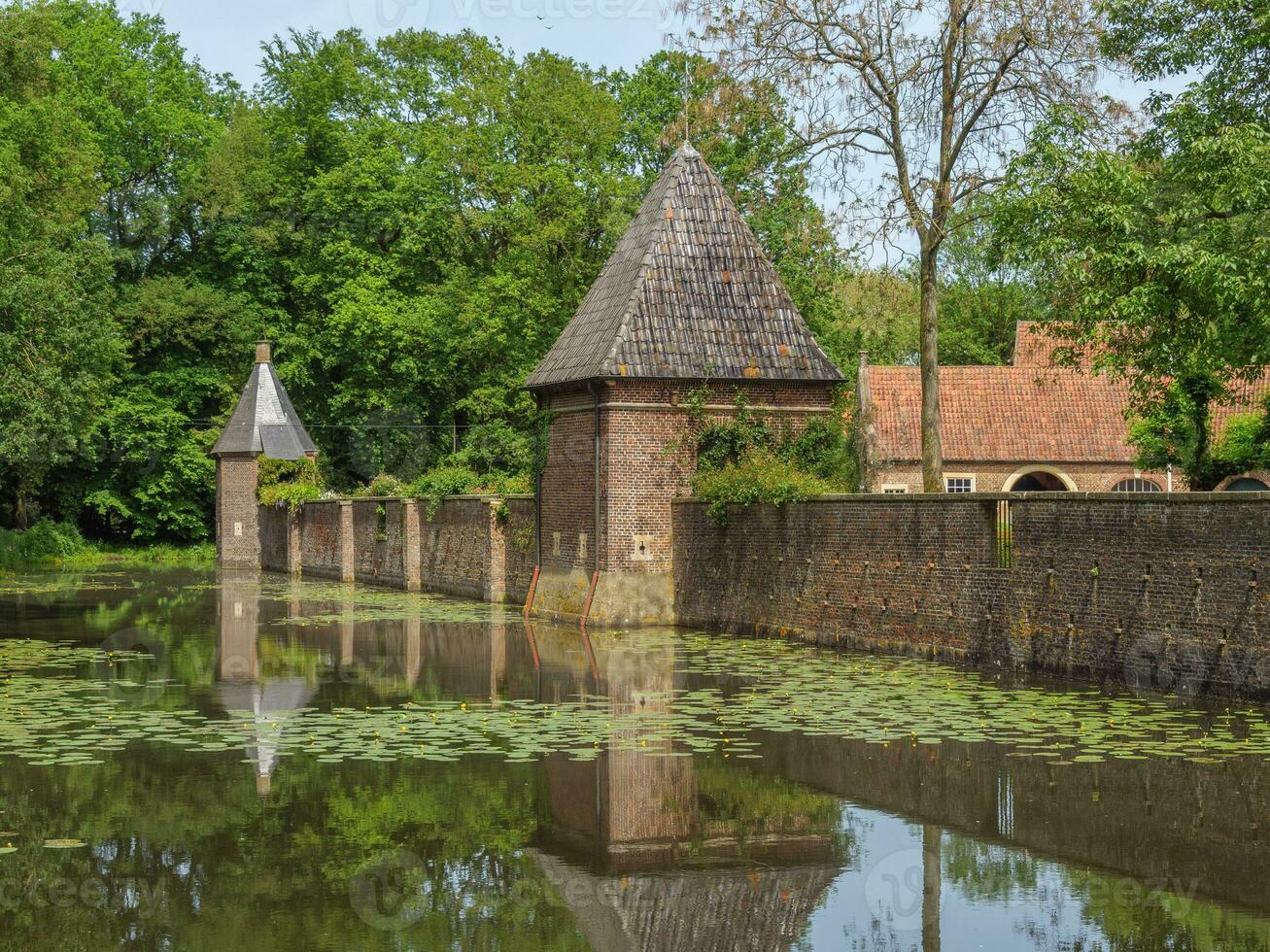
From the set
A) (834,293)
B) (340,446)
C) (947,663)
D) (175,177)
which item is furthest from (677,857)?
(175,177)


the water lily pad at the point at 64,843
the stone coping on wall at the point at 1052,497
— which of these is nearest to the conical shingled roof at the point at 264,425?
the stone coping on wall at the point at 1052,497

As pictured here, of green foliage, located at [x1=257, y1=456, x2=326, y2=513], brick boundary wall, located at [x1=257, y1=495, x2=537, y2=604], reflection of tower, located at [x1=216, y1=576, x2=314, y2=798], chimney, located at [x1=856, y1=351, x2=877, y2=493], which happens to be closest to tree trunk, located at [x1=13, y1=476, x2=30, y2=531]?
green foliage, located at [x1=257, y1=456, x2=326, y2=513]

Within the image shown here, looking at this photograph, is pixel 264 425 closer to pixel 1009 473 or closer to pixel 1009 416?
pixel 1009 416

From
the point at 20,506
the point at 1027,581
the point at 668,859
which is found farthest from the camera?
the point at 20,506

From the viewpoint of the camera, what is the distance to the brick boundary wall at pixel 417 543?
29516 millimetres

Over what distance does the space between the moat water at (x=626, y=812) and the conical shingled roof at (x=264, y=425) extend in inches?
1417

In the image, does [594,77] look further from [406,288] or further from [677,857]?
[677,857]

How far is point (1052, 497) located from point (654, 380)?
878 cm

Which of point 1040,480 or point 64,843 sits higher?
point 1040,480

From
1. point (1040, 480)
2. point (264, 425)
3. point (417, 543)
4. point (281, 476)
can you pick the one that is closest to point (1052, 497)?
point (417, 543)

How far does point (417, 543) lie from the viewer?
35.4 m

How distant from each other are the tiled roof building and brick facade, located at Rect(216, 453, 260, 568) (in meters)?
22.8

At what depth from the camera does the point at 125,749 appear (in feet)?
37.4

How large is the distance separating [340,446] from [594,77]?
53.5ft
